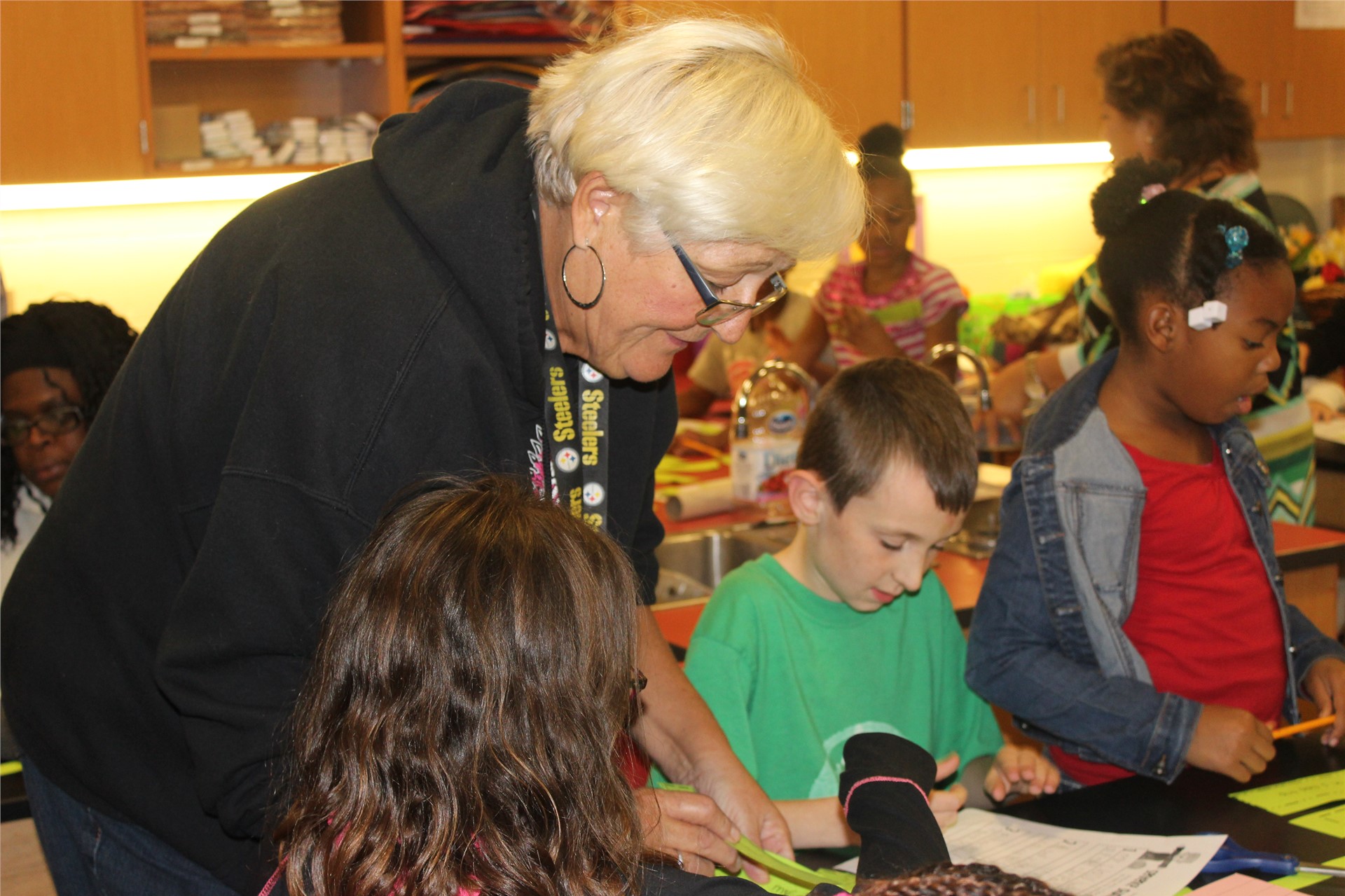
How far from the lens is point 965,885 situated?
630 mm

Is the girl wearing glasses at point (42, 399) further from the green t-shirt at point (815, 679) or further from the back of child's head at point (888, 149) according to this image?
the back of child's head at point (888, 149)

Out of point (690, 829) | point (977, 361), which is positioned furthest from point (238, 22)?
point (690, 829)

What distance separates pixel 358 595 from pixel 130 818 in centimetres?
43

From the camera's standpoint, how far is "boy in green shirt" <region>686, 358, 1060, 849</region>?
4.81 feet

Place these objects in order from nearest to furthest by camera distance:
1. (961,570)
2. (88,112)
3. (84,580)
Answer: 1. (84,580)
2. (961,570)
3. (88,112)

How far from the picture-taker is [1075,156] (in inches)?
176

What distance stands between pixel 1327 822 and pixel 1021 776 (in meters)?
0.32

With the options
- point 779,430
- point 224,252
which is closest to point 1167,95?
point 779,430

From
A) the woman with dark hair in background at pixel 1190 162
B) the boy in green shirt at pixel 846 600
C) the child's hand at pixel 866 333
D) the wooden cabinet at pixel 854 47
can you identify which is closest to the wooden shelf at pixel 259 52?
the wooden cabinet at pixel 854 47

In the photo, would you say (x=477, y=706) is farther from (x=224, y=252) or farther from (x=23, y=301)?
(x=23, y=301)

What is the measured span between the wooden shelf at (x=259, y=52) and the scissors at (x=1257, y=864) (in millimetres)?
2864

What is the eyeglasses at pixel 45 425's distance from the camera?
1.83 m

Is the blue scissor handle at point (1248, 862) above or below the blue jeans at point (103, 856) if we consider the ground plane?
below

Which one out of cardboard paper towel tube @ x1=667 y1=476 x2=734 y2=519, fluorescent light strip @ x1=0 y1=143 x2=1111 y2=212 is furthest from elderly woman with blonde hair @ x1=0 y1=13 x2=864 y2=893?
fluorescent light strip @ x1=0 y1=143 x2=1111 y2=212
